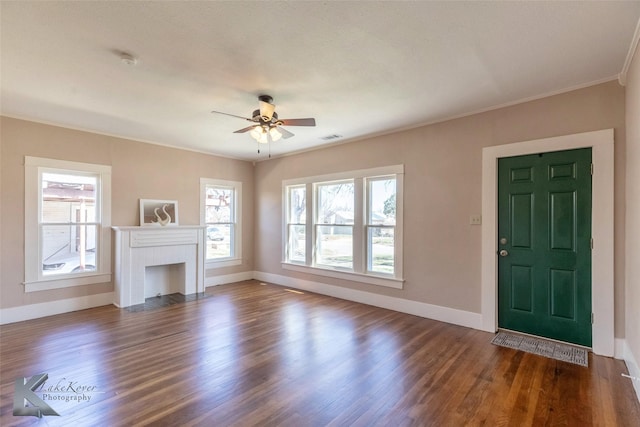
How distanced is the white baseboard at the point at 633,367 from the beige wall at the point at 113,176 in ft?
19.3

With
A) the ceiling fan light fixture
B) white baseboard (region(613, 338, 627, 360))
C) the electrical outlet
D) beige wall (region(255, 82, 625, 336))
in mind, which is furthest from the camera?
the electrical outlet

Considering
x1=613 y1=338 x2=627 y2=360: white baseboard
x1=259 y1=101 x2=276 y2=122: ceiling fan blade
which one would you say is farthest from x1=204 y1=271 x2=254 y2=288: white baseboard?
x1=613 y1=338 x2=627 y2=360: white baseboard

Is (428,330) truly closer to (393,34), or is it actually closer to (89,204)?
(393,34)

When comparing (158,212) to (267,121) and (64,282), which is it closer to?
(64,282)

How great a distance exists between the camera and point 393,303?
14.7 feet

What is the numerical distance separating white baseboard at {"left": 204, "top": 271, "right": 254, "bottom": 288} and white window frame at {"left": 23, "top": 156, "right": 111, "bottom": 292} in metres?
1.69

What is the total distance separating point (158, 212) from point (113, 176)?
88 cm

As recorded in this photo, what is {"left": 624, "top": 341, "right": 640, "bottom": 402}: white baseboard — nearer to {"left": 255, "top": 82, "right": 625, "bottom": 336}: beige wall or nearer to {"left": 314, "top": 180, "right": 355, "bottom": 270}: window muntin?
{"left": 255, "top": 82, "right": 625, "bottom": 336}: beige wall

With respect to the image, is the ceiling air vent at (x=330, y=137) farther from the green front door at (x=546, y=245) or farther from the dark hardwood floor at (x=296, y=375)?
the dark hardwood floor at (x=296, y=375)

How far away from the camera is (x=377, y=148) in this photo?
473 centimetres

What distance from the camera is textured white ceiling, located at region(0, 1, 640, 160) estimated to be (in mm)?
1961

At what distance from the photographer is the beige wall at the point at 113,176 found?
3.94 m

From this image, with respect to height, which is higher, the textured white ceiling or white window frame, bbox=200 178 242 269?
the textured white ceiling

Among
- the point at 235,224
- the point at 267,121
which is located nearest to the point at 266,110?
the point at 267,121
